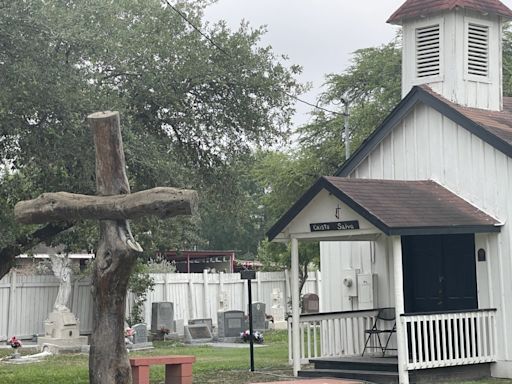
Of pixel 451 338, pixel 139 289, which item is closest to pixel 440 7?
pixel 451 338

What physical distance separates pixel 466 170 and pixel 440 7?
11.5 ft

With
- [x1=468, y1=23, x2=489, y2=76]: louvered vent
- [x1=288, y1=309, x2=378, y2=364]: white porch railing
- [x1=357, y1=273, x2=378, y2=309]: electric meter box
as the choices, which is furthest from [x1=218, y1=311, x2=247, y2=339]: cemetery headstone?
[x1=468, y1=23, x2=489, y2=76]: louvered vent

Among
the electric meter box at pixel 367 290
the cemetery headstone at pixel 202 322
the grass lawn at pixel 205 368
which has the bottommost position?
the grass lawn at pixel 205 368

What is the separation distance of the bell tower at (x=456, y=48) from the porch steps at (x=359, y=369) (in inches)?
210

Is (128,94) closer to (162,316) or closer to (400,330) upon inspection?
(400,330)

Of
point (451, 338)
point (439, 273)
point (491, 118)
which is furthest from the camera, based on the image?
point (491, 118)

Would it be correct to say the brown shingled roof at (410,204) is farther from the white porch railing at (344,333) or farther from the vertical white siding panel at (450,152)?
the white porch railing at (344,333)

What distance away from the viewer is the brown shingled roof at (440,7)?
18312mm

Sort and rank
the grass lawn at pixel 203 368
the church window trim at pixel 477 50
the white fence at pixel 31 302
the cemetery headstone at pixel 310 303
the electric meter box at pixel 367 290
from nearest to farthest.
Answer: the grass lawn at pixel 203 368 → the electric meter box at pixel 367 290 → the church window trim at pixel 477 50 → the white fence at pixel 31 302 → the cemetery headstone at pixel 310 303

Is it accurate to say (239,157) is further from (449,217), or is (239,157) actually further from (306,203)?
(449,217)

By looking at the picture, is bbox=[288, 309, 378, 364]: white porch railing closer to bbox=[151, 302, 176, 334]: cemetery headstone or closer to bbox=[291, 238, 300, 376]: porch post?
bbox=[291, 238, 300, 376]: porch post

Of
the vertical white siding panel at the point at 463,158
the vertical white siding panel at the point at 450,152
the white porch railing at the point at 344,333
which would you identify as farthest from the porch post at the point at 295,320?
the vertical white siding panel at the point at 463,158

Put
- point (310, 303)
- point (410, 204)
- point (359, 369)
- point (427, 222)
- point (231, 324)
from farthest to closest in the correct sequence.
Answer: point (310, 303) < point (231, 324) < point (359, 369) < point (410, 204) < point (427, 222)

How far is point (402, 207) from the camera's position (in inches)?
624
